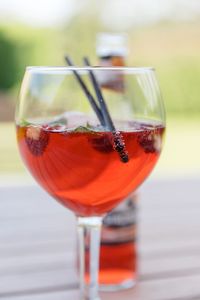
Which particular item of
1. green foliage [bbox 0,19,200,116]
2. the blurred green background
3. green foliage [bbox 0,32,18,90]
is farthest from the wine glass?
green foliage [bbox 0,32,18,90]

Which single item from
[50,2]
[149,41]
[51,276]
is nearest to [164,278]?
[51,276]

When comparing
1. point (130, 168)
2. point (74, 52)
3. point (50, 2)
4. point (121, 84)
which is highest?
point (50, 2)

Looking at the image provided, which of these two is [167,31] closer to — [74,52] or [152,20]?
[152,20]

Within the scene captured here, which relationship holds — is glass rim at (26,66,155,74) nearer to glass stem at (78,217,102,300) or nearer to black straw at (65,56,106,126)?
black straw at (65,56,106,126)

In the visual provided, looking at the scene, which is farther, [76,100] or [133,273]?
[133,273]

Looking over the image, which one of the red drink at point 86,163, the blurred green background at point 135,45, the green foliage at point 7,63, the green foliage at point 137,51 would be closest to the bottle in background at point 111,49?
the red drink at point 86,163

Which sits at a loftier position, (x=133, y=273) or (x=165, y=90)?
(x=165, y=90)
